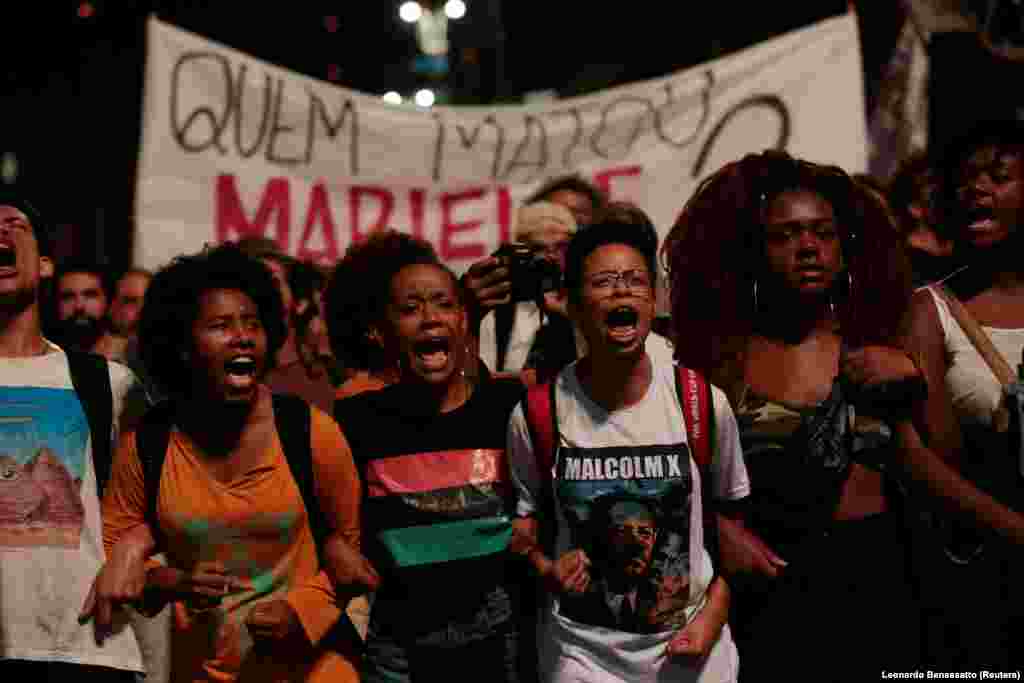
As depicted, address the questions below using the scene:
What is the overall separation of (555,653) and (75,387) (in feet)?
4.28

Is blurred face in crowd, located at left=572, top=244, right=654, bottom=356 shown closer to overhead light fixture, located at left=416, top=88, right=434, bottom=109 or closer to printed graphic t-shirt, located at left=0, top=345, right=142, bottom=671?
printed graphic t-shirt, located at left=0, top=345, right=142, bottom=671

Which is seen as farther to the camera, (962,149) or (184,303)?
(962,149)

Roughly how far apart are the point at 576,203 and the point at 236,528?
206 cm

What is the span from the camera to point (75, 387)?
324 cm

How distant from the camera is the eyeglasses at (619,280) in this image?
315 centimetres

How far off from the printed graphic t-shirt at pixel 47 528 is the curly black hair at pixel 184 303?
229mm

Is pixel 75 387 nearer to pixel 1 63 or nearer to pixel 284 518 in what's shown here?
pixel 284 518

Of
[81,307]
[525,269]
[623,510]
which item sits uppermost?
[81,307]

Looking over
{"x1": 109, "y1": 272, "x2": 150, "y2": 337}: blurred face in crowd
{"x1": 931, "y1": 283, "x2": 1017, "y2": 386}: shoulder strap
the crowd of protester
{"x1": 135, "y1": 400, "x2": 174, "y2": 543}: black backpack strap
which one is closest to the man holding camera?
the crowd of protester

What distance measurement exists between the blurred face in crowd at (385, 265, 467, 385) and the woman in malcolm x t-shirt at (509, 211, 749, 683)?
0.80 feet

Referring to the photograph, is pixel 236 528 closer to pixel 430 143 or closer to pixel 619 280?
pixel 619 280

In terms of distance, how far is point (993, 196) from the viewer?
11.0 ft

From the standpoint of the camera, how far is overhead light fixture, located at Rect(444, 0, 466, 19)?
24.9ft

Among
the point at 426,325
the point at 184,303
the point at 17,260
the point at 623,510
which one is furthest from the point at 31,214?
the point at 623,510
